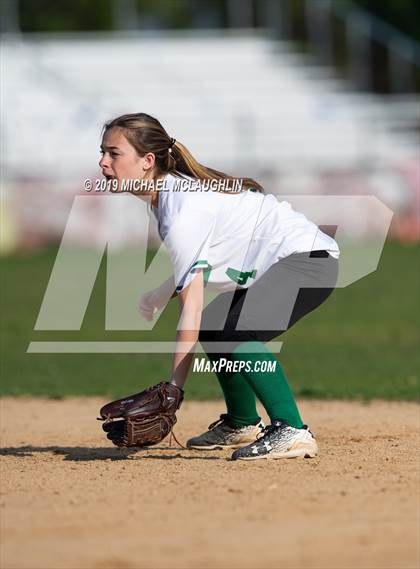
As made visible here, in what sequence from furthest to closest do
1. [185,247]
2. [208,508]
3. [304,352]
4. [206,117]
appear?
1. [206,117]
2. [304,352]
3. [185,247]
4. [208,508]

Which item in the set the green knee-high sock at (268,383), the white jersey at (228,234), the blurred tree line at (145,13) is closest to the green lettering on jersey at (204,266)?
the white jersey at (228,234)

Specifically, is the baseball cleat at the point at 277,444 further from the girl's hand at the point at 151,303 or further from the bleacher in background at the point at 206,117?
the bleacher in background at the point at 206,117

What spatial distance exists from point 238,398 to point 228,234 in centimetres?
111

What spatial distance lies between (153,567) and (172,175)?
90.1 inches

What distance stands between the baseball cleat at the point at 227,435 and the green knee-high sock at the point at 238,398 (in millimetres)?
35

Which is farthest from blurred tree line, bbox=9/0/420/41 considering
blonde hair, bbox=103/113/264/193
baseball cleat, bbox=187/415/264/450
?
blonde hair, bbox=103/113/264/193

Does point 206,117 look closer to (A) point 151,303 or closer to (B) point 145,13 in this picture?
(B) point 145,13

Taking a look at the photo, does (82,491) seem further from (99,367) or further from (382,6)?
(382,6)

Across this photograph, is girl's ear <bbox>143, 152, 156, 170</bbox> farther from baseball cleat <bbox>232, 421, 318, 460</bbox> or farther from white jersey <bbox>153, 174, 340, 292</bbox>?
baseball cleat <bbox>232, 421, 318, 460</bbox>

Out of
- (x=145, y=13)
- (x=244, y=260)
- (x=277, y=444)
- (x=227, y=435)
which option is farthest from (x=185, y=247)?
(x=145, y=13)

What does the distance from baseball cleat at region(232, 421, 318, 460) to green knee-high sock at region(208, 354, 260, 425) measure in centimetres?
38

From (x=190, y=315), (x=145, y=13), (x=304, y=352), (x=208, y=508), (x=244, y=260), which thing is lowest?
(x=304, y=352)

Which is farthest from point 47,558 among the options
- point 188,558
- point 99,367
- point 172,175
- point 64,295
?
point 64,295

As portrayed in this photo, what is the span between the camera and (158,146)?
5.57 m
